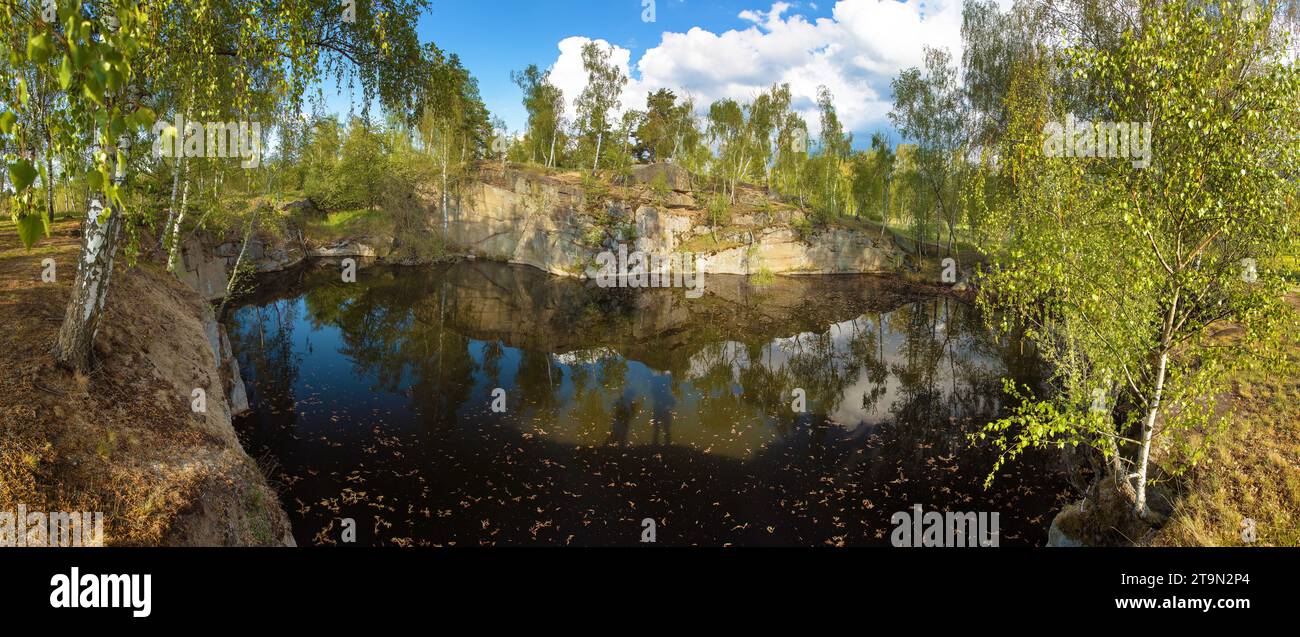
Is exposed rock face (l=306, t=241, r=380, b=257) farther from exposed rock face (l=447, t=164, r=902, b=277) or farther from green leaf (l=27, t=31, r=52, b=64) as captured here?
green leaf (l=27, t=31, r=52, b=64)

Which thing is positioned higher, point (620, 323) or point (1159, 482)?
point (620, 323)

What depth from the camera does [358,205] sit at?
7012 cm

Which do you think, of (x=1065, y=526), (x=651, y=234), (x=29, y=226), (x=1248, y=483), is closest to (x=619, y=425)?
(x=1065, y=526)

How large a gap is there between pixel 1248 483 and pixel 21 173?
20521 millimetres

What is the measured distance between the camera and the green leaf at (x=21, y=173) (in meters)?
2.84

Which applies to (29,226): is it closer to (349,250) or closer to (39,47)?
(39,47)

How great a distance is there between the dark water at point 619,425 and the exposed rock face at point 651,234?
22602 mm

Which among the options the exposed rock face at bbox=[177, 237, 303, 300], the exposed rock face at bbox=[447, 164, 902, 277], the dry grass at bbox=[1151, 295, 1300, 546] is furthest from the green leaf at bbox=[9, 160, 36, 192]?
the exposed rock face at bbox=[447, 164, 902, 277]

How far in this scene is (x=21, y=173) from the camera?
2955mm

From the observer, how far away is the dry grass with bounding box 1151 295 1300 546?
11.8m

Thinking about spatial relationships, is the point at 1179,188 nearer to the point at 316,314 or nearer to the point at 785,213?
the point at 316,314

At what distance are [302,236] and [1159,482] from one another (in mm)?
71627

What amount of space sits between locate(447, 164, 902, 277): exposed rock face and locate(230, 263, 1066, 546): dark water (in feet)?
74.2
